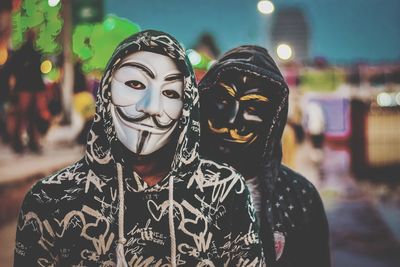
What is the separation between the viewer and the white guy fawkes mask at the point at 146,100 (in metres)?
1.73

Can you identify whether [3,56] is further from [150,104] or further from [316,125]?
[150,104]

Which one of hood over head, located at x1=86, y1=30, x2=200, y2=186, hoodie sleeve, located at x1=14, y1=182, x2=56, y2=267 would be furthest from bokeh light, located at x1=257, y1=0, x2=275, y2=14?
hoodie sleeve, located at x1=14, y1=182, x2=56, y2=267

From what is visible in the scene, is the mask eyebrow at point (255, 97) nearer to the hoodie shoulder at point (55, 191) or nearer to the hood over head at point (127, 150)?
the hood over head at point (127, 150)

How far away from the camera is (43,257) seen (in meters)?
1.70

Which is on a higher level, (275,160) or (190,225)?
(275,160)

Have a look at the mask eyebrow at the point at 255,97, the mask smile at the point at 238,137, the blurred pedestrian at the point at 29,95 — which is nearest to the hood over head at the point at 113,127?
the mask smile at the point at 238,137

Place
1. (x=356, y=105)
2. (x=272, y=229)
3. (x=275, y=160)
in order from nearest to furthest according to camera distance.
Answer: (x=272, y=229)
(x=275, y=160)
(x=356, y=105)

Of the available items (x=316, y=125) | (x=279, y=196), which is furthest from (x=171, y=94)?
(x=316, y=125)

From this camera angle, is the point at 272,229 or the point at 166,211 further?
the point at 272,229

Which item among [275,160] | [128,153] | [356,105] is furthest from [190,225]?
[356,105]

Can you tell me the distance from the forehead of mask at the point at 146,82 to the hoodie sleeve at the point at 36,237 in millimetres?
454

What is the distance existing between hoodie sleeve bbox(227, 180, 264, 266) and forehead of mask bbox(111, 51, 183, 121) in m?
0.39

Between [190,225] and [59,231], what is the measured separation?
0.45 metres

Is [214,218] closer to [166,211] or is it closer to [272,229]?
[166,211]
